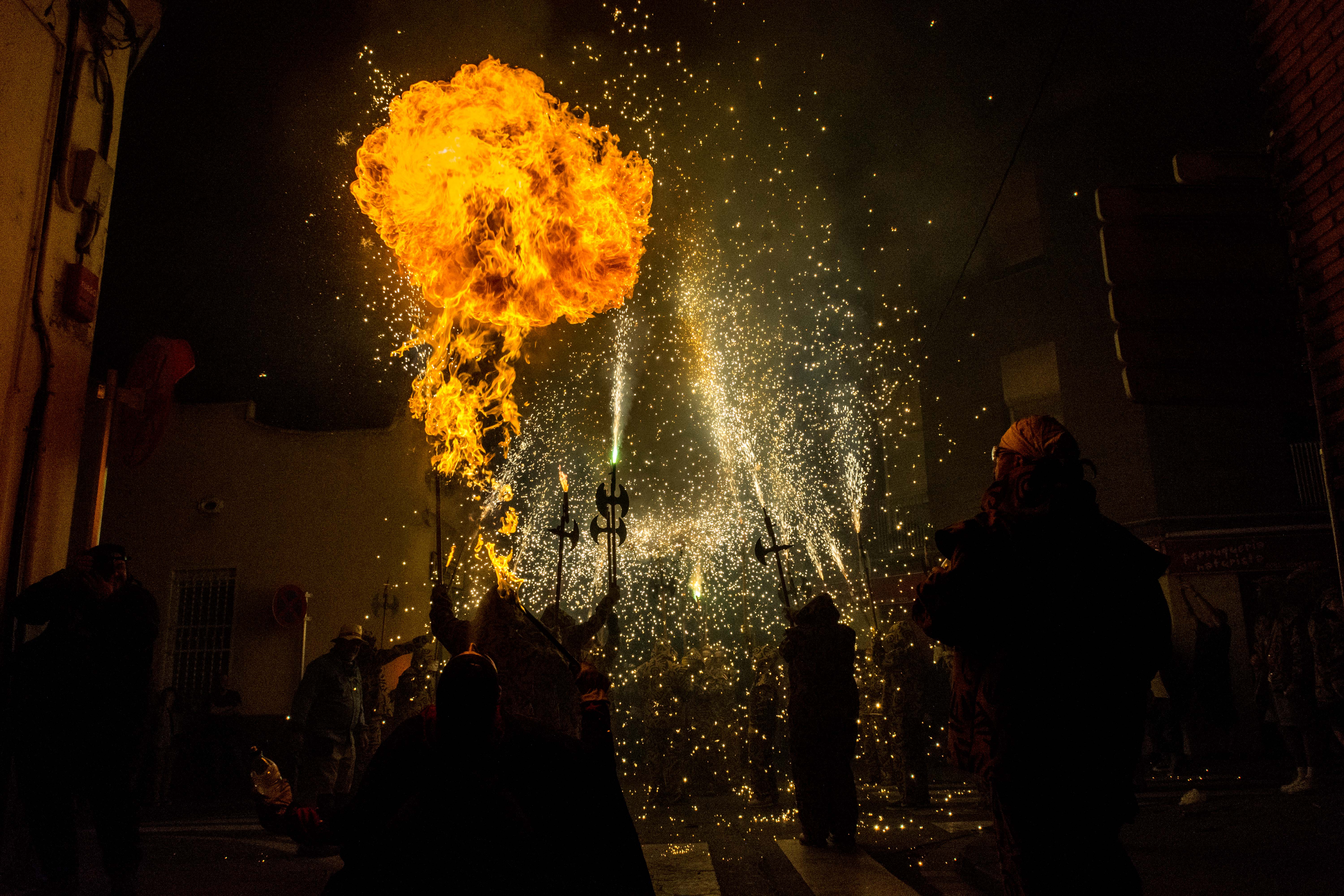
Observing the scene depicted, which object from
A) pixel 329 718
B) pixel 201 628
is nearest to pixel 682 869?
pixel 329 718

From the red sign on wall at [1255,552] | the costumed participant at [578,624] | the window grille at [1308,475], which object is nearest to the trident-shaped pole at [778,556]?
the costumed participant at [578,624]

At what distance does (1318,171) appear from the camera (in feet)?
17.7

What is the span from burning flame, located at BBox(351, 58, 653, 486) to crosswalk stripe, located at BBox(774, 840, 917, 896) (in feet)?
14.9

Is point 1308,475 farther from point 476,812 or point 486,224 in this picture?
point 476,812

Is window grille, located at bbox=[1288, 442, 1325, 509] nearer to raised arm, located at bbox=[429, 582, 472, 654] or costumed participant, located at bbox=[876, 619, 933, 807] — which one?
costumed participant, located at bbox=[876, 619, 933, 807]

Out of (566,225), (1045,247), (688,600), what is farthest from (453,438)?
(688,600)

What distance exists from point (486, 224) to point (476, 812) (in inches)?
291

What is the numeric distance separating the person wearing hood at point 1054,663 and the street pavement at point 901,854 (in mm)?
98

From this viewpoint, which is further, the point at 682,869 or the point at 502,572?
the point at 502,572

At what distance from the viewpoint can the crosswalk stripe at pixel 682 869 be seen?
5.93 m

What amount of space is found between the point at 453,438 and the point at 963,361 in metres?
19.4

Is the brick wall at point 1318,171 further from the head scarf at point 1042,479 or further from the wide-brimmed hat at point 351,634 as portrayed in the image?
the wide-brimmed hat at point 351,634

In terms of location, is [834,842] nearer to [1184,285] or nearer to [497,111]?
[1184,285]

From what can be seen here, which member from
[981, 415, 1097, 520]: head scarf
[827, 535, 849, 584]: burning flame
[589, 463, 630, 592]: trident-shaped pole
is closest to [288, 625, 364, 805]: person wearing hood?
[589, 463, 630, 592]: trident-shaped pole
